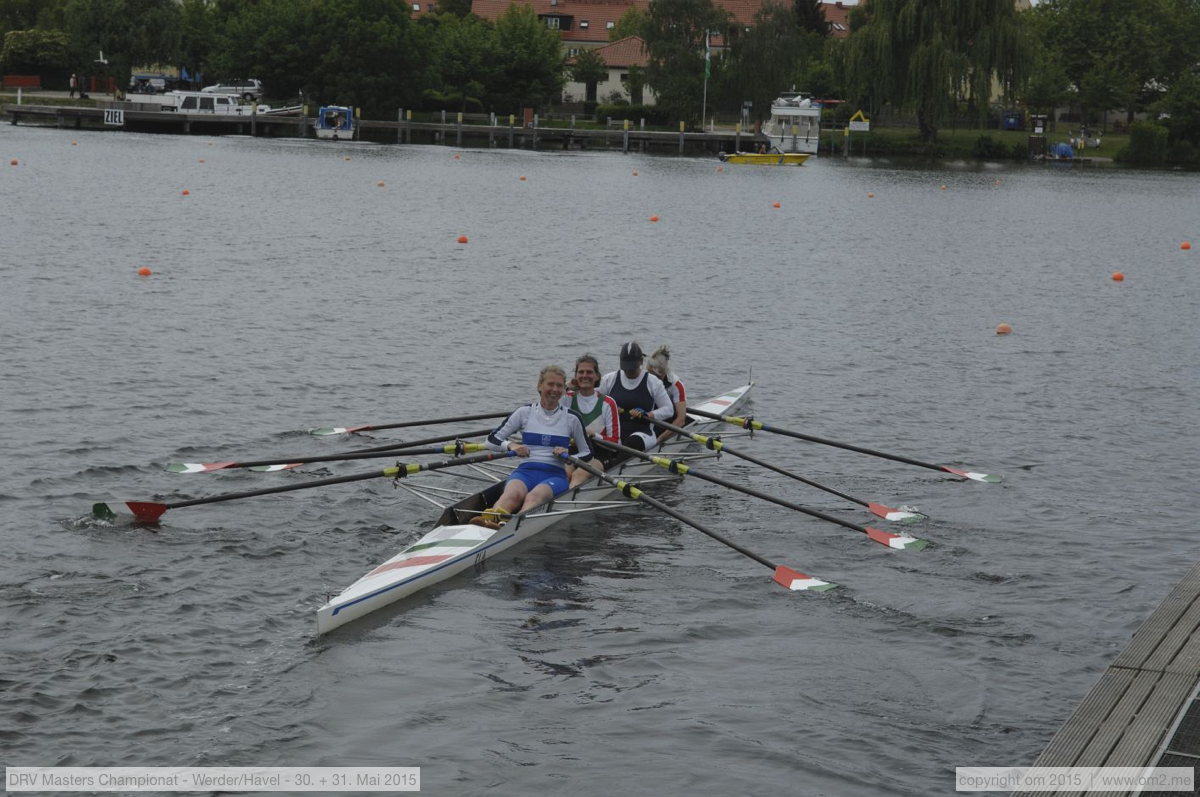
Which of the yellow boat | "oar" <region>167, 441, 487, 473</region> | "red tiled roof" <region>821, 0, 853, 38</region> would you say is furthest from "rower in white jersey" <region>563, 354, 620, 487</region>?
"red tiled roof" <region>821, 0, 853, 38</region>

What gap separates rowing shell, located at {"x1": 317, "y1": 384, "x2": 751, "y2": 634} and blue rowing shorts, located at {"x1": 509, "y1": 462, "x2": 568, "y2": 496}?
0.49 feet

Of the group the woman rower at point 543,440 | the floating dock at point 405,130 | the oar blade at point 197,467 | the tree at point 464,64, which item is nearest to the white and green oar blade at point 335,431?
the oar blade at point 197,467

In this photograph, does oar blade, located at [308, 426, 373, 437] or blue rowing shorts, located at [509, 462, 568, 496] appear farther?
oar blade, located at [308, 426, 373, 437]

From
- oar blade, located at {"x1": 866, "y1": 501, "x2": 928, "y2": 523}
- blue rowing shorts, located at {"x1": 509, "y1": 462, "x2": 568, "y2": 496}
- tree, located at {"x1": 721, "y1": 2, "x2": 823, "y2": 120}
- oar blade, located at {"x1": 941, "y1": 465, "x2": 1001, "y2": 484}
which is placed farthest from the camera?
tree, located at {"x1": 721, "y1": 2, "x2": 823, "y2": 120}

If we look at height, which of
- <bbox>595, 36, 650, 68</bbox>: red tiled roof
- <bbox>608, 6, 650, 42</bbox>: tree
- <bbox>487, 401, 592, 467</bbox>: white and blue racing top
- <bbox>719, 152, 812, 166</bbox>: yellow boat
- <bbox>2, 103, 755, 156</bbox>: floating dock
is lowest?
<bbox>487, 401, 592, 467</bbox>: white and blue racing top

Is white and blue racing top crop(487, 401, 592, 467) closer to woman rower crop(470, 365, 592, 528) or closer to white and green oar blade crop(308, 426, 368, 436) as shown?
woman rower crop(470, 365, 592, 528)

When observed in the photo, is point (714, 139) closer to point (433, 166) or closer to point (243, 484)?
point (433, 166)

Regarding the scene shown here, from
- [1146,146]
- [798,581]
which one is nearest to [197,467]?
[798,581]

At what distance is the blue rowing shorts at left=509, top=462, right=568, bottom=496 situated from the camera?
12703mm

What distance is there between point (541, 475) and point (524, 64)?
3461 inches

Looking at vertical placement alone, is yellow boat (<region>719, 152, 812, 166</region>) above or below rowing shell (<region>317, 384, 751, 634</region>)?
above

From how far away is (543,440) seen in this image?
1284 cm

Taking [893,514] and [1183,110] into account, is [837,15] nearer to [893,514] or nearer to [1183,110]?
[1183,110]

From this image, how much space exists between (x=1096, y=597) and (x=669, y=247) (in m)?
27.9
